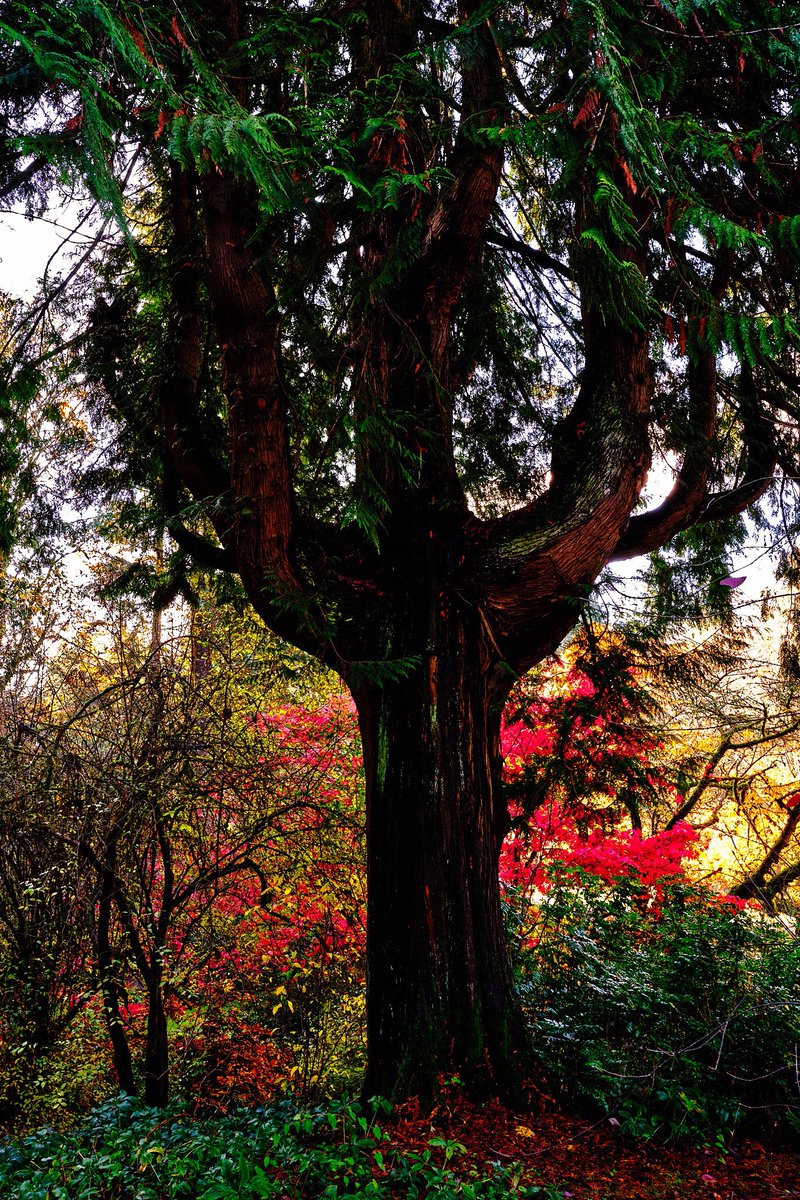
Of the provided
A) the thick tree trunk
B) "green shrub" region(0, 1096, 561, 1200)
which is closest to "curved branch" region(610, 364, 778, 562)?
the thick tree trunk

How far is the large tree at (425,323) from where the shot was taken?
3053 mm

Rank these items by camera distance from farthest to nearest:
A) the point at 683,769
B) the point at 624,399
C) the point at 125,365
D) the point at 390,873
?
the point at 683,769
the point at 125,365
the point at 624,399
the point at 390,873

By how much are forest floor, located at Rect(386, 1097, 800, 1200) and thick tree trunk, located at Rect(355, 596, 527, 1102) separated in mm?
164

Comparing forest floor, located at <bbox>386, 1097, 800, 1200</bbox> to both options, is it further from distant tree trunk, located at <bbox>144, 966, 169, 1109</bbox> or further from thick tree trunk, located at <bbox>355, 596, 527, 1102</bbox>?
distant tree trunk, located at <bbox>144, 966, 169, 1109</bbox>

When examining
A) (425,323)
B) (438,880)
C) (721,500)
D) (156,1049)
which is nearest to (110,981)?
(156,1049)

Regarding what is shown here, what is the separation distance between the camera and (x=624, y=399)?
4.45 metres

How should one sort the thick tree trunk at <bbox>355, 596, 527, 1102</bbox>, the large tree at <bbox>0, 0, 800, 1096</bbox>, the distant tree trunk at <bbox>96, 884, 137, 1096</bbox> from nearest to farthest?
the large tree at <bbox>0, 0, 800, 1096</bbox>
the thick tree trunk at <bbox>355, 596, 527, 1102</bbox>
the distant tree trunk at <bbox>96, 884, 137, 1096</bbox>

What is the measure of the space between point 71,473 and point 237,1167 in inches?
189

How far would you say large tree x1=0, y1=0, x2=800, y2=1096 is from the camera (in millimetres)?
3053

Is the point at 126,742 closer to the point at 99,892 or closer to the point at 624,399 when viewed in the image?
the point at 99,892

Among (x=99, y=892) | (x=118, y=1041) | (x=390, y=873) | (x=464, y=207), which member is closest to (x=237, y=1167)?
(x=390, y=873)

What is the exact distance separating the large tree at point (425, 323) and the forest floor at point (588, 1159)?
196mm

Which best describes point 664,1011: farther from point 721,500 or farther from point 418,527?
point 721,500

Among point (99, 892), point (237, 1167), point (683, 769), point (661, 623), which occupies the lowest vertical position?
point (237, 1167)
